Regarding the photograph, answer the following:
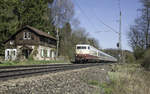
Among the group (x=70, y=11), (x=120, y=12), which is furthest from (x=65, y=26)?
(x=120, y=12)

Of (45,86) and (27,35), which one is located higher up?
(27,35)

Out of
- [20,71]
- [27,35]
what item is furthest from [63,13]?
[20,71]

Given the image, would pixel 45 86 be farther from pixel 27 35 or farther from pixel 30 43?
pixel 27 35

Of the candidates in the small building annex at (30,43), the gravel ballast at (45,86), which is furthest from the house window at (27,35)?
the gravel ballast at (45,86)

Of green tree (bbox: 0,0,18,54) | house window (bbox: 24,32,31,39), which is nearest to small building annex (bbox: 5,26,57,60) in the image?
house window (bbox: 24,32,31,39)

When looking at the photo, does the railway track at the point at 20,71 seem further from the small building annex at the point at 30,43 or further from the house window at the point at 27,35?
the house window at the point at 27,35

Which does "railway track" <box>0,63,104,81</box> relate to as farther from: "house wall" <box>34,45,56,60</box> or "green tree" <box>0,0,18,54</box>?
"green tree" <box>0,0,18,54</box>

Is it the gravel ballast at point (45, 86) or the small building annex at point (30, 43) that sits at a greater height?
the small building annex at point (30, 43)

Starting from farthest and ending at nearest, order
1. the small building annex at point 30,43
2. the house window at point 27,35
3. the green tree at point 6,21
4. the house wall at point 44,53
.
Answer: the house window at point 27,35
the house wall at point 44,53
the small building annex at point 30,43
the green tree at point 6,21

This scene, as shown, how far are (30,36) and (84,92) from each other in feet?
125

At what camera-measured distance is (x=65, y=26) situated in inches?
2079

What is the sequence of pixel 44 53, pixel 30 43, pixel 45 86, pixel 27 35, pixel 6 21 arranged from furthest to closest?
1. pixel 44 53
2. pixel 27 35
3. pixel 30 43
4. pixel 6 21
5. pixel 45 86

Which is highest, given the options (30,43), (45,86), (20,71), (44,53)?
(30,43)

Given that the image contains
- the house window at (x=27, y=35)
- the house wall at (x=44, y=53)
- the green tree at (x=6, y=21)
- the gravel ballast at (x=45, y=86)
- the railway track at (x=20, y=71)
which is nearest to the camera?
the gravel ballast at (x=45, y=86)
